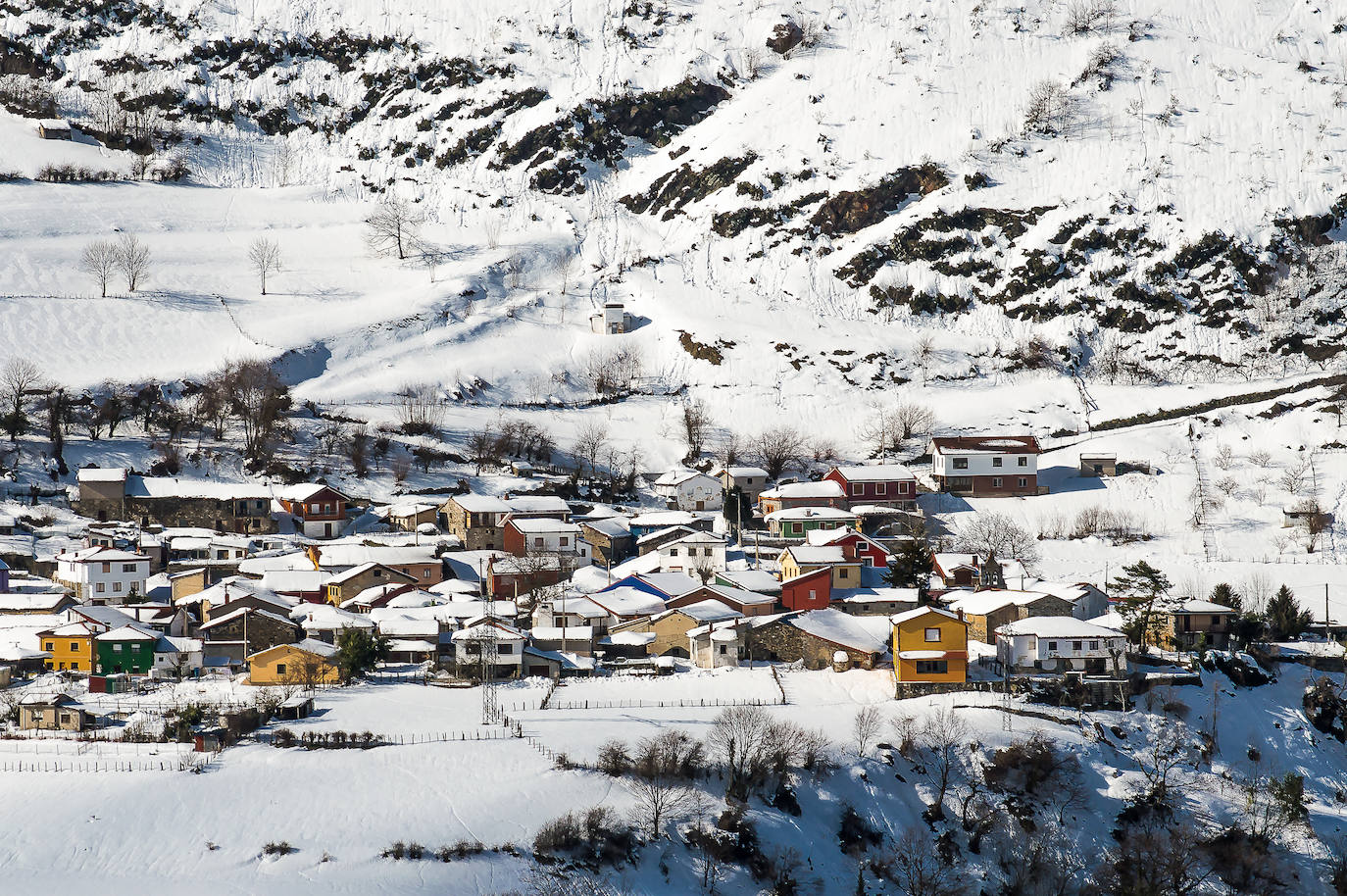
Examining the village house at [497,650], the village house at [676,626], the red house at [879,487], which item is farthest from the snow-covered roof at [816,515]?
the village house at [497,650]

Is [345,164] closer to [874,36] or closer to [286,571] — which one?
[874,36]

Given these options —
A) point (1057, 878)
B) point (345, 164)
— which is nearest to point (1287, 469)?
point (1057, 878)

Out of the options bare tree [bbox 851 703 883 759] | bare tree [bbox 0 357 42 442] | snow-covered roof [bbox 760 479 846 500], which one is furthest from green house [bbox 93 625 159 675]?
snow-covered roof [bbox 760 479 846 500]

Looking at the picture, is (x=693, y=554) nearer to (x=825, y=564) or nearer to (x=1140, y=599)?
(x=825, y=564)

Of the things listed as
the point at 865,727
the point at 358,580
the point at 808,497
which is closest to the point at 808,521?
the point at 808,497

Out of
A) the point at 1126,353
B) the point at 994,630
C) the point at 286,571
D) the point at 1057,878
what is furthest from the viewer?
the point at 1126,353

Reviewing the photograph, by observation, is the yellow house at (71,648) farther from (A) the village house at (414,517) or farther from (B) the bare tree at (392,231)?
(B) the bare tree at (392,231)

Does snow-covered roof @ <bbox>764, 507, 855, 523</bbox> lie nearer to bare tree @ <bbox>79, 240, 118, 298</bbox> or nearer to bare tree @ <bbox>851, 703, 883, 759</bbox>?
bare tree @ <bbox>851, 703, 883, 759</bbox>
